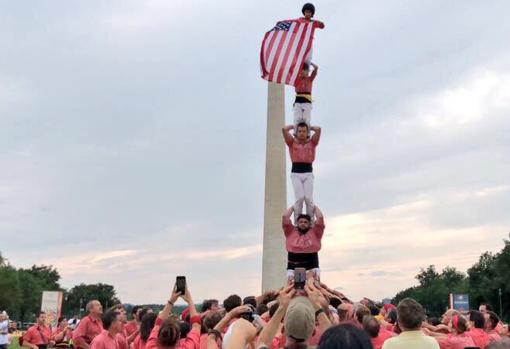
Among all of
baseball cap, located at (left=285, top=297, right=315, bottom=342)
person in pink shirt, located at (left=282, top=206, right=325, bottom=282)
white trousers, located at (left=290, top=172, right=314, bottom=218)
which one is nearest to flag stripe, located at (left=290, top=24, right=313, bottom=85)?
white trousers, located at (left=290, top=172, right=314, bottom=218)

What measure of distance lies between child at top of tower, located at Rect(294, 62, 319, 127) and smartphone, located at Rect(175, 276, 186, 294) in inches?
362

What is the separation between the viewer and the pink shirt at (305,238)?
14297mm

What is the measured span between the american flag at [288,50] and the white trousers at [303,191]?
2340 mm

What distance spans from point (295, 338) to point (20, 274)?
101501mm

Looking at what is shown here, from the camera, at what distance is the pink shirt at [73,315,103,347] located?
384 inches

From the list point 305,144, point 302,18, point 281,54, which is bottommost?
point 305,144

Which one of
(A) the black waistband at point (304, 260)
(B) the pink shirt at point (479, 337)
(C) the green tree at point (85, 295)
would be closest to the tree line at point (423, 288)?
(C) the green tree at point (85, 295)

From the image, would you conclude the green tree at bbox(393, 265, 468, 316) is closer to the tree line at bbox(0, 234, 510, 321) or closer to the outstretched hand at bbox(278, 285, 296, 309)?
the tree line at bbox(0, 234, 510, 321)

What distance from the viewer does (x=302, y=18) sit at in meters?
15.1

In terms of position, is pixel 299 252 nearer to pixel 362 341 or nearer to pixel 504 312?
pixel 362 341

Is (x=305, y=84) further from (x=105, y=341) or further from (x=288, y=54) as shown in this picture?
(x=105, y=341)

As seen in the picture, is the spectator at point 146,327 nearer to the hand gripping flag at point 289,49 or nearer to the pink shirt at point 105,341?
the pink shirt at point 105,341

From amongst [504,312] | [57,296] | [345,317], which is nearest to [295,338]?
[345,317]

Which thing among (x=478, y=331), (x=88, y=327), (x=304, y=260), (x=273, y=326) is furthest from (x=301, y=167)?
(x=273, y=326)
